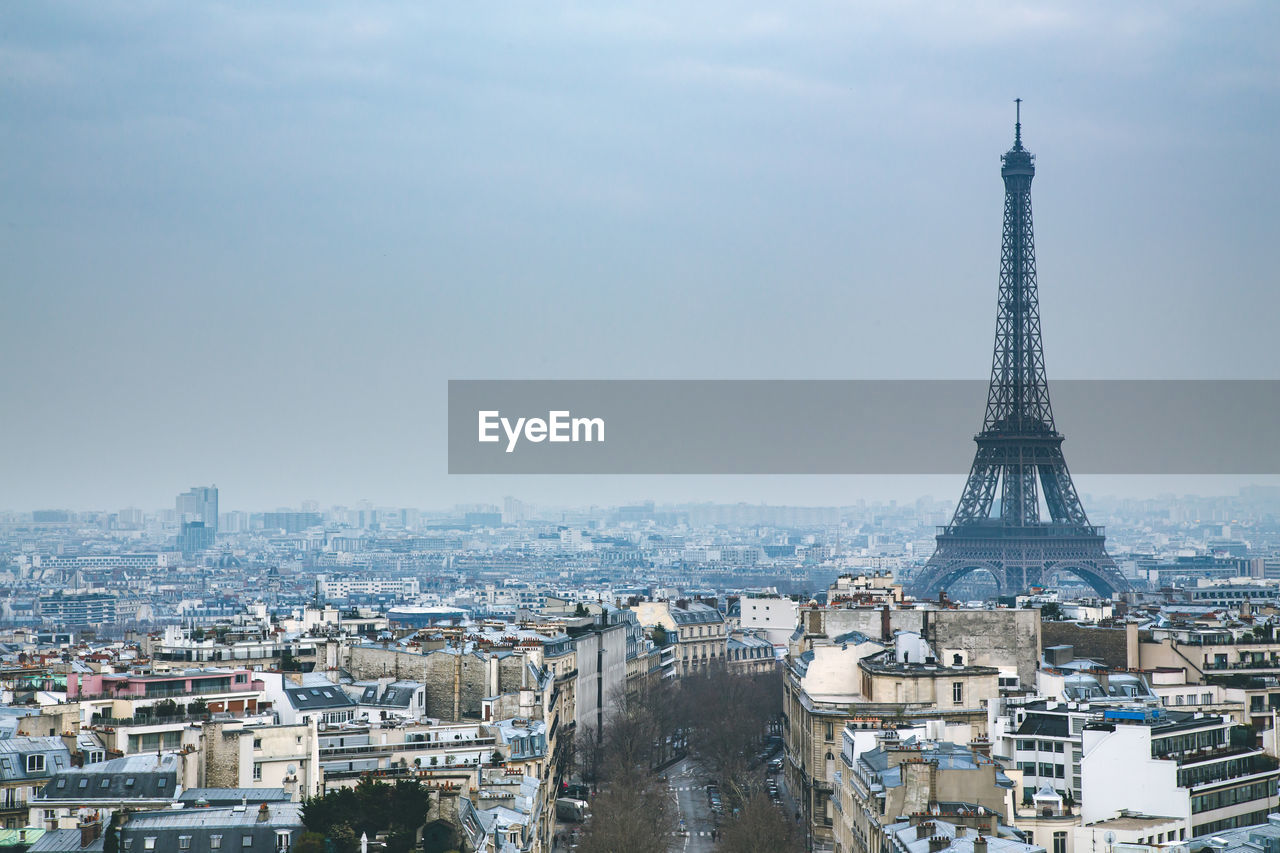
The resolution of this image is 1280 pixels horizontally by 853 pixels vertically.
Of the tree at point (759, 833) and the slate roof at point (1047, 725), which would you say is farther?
the tree at point (759, 833)

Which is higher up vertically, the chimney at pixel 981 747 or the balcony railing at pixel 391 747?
the chimney at pixel 981 747

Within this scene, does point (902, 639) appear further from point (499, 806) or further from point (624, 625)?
point (624, 625)

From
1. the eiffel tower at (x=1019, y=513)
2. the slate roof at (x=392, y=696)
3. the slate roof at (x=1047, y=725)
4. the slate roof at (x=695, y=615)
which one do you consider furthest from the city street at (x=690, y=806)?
the eiffel tower at (x=1019, y=513)

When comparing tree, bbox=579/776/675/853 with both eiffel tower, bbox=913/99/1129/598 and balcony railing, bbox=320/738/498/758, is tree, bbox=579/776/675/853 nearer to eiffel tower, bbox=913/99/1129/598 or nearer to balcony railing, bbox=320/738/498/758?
balcony railing, bbox=320/738/498/758

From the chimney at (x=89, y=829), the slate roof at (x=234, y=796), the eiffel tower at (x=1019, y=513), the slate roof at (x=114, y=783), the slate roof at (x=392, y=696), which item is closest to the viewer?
the chimney at (x=89, y=829)

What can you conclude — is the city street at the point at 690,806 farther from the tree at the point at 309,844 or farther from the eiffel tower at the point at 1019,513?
the eiffel tower at the point at 1019,513

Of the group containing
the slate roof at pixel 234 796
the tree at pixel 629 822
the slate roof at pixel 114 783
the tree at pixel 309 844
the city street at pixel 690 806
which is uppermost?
the slate roof at pixel 114 783

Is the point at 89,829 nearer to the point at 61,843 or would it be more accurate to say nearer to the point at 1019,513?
the point at 61,843

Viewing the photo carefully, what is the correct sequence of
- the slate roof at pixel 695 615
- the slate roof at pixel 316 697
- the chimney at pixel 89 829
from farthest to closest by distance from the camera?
the slate roof at pixel 695 615, the slate roof at pixel 316 697, the chimney at pixel 89 829

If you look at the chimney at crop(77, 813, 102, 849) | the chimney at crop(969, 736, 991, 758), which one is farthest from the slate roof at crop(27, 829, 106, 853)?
the chimney at crop(969, 736, 991, 758)

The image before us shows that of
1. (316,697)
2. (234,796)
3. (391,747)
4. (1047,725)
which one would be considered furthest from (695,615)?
(234,796)
